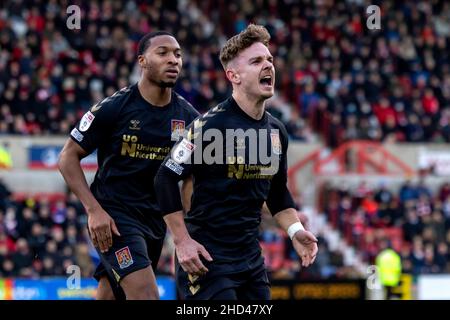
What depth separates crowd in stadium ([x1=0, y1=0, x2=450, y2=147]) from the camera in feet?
71.5

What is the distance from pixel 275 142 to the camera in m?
7.85

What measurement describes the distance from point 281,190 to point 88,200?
1.45 m

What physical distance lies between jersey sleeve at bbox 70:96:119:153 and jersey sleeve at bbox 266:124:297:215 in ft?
4.58

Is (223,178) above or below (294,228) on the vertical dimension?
above

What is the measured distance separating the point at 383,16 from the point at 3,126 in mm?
11615

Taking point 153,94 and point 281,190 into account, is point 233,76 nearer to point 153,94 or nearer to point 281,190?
point 281,190

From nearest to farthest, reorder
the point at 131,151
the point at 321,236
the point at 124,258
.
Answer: the point at 124,258
the point at 131,151
the point at 321,236

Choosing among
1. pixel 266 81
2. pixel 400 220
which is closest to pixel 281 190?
pixel 266 81

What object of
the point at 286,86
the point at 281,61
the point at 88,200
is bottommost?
the point at 88,200

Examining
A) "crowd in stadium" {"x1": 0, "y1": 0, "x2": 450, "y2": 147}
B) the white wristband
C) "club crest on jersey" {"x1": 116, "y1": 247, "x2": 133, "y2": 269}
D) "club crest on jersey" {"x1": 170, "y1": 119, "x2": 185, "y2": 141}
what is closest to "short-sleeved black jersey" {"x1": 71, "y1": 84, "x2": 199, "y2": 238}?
"club crest on jersey" {"x1": 170, "y1": 119, "x2": 185, "y2": 141}

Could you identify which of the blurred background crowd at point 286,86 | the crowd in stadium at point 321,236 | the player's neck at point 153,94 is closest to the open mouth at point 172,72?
the player's neck at point 153,94

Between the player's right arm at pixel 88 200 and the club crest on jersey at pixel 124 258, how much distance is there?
98 millimetres

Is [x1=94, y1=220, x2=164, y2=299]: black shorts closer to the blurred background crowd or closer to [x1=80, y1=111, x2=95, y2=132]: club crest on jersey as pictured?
[x1=80, y1=111, x2=95, y2=132]: club crest on jersey

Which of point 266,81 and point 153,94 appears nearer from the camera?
point 266,81
